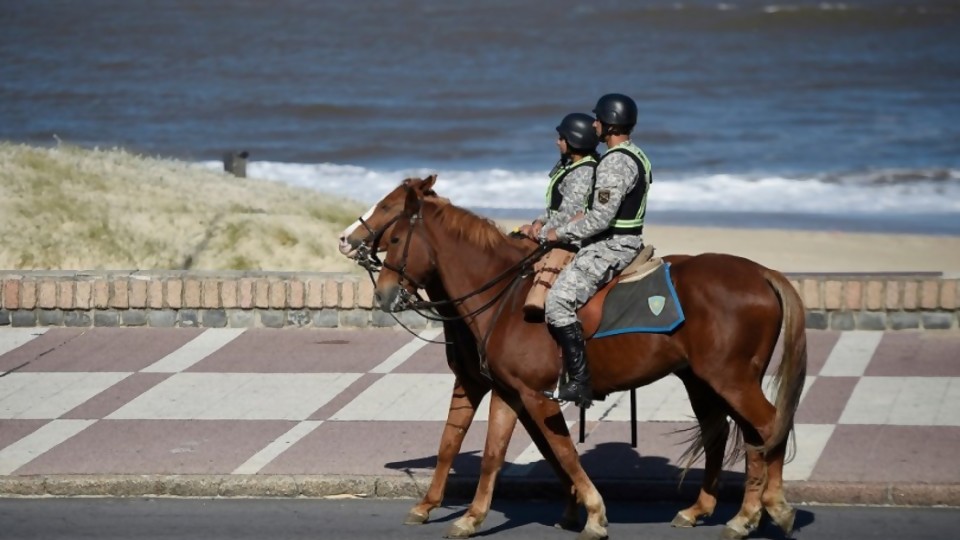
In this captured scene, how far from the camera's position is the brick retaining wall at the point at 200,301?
13578mm

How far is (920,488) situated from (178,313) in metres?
6.80

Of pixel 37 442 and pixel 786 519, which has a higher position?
pixel 786 519

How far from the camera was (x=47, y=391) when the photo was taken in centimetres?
1212

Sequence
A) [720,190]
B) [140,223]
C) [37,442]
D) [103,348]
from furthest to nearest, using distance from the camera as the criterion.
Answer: [720,190], [140,223], [103,348], [37,442]

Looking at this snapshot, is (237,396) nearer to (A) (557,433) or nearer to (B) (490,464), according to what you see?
(B) (490,464)

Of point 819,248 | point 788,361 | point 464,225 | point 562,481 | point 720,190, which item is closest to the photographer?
point 788,361

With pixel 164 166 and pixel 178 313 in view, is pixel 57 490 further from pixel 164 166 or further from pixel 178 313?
pixel 164 166

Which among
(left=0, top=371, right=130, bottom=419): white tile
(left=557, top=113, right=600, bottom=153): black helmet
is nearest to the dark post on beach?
(left=0, top=371, right=130, bottom=419): white tile

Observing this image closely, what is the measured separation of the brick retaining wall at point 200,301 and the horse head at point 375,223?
14.1 feet

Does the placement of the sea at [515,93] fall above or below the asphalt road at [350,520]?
above

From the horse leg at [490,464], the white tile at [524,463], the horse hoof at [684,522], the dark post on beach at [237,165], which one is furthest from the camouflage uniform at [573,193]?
the dark post on beach at [237,165]

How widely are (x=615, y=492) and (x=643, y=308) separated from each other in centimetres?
165

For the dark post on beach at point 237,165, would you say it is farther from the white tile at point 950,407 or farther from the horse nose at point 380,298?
the horse nose at point 380,298

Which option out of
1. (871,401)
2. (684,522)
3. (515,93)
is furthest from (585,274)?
(515,93)
